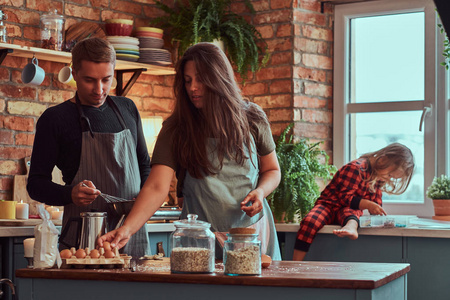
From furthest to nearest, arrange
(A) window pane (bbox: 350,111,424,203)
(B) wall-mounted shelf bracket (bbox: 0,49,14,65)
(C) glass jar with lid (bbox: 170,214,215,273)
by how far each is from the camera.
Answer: (A) window pane (bbox: 350,111,424,203), (B) wall-mounted shelf bracket (bbox: 0,49,14,65), (C) glass jar with lid (bbox: 170,214,215,273)

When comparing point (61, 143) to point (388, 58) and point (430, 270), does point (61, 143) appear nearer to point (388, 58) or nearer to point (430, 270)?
point (430, 270)

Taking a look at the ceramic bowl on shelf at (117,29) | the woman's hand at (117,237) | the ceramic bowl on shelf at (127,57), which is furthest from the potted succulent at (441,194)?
the woman's hand at (117,237)

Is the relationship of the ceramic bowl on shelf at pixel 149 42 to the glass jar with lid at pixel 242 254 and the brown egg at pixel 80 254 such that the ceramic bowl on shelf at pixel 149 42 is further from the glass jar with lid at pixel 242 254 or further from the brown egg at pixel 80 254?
the glass jar with lid at pixel 242 254

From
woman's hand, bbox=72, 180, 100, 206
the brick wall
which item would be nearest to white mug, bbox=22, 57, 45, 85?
the brick wall

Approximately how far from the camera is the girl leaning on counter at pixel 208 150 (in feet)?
6.99

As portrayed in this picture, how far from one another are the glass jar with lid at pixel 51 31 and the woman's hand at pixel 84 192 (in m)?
1.72

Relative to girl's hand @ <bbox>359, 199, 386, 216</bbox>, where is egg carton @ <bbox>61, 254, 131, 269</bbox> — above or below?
below

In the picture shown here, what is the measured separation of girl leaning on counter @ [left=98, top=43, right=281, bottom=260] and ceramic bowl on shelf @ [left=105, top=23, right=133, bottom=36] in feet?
6.36

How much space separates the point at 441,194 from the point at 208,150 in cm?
204

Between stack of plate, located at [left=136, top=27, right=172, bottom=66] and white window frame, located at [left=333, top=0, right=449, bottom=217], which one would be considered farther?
stack of plate, located at [left=136, top=27, right=172, bottom=66]

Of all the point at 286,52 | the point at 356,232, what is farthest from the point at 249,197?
the point at 286,52

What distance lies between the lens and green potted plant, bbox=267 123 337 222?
3877mm

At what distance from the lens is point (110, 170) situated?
251cm

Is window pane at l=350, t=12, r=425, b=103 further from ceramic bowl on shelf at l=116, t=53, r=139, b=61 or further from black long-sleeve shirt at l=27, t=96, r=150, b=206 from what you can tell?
black long-sleeve shirt at l=27, t=96, r=150, b=206
